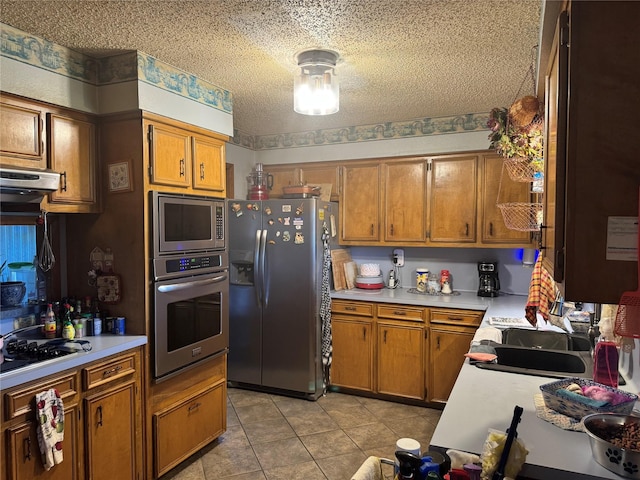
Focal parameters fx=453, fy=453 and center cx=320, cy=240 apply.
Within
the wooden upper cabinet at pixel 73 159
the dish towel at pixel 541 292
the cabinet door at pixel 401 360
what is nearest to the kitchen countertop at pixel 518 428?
the dish towel at pixel 541 292

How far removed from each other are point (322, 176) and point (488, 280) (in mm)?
1768

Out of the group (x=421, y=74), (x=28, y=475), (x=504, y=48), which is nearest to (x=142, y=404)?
(x=28, y=475)

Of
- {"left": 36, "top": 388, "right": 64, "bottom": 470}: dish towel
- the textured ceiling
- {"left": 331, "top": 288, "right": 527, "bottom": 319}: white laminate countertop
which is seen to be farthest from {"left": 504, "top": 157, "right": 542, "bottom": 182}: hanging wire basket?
{"left": 36, "top": 388, "right": 64, "bottom": 470}: dish towel

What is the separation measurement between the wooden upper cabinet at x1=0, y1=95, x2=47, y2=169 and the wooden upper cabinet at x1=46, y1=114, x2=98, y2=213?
0.05 m

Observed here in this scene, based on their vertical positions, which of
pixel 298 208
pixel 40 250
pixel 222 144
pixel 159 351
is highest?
pixel 222 144

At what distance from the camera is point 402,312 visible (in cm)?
371

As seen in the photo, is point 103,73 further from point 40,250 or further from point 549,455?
point 549,455

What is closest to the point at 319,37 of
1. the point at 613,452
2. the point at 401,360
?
the point at 613,452

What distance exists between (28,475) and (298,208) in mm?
2435

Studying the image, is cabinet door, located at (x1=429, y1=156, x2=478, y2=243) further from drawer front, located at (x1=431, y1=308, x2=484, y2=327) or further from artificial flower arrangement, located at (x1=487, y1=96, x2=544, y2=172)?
artificial flower arrangement, located at (x1=487, y1=96, x2=544, y2=172)

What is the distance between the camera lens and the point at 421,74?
275 centimetres

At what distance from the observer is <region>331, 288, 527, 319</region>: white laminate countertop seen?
3367mm

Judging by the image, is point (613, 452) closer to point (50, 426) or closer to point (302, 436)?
point (50, 426)

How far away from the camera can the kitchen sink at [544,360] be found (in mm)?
2101
